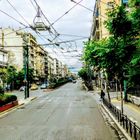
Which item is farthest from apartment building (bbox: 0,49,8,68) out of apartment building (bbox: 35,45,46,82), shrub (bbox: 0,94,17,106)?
apartment building (bbox: 35,45,46,82)

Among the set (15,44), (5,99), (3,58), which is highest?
(15,44)

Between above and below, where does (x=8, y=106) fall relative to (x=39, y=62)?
below

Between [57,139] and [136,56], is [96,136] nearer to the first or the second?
[57,139]

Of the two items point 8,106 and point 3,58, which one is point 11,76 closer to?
point 3,58

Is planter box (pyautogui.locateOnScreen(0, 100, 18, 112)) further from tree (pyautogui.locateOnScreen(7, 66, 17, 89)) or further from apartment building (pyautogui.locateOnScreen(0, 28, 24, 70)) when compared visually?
apartment building (pyautogui.locateOnScreen(0, 28, 24, 70))

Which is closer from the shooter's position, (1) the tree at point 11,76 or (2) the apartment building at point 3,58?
(2) the apartment building at point 3,58

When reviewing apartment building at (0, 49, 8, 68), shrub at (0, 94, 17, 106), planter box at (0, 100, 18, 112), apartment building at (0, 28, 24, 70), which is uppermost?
apartment building at (0, 28, 24, 70)

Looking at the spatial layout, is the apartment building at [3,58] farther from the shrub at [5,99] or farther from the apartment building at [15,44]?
the shrub at [5,99]

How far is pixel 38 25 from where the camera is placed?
22266 mm

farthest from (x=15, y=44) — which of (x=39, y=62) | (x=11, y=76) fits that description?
(x=39, y=62)

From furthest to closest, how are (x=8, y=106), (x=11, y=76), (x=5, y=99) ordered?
(x=11, y=76), (x=8, y=106), (x=5, y=99)

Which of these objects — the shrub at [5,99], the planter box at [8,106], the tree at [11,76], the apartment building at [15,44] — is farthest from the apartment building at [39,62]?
the shrub at [5,99]

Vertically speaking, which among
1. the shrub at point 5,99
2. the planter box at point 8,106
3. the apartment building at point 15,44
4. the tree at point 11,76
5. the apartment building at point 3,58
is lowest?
the planter box at point 8,106

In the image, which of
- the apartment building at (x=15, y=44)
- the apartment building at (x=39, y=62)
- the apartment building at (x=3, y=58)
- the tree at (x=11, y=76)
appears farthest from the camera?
the apartment building at (x=39, y=62)
